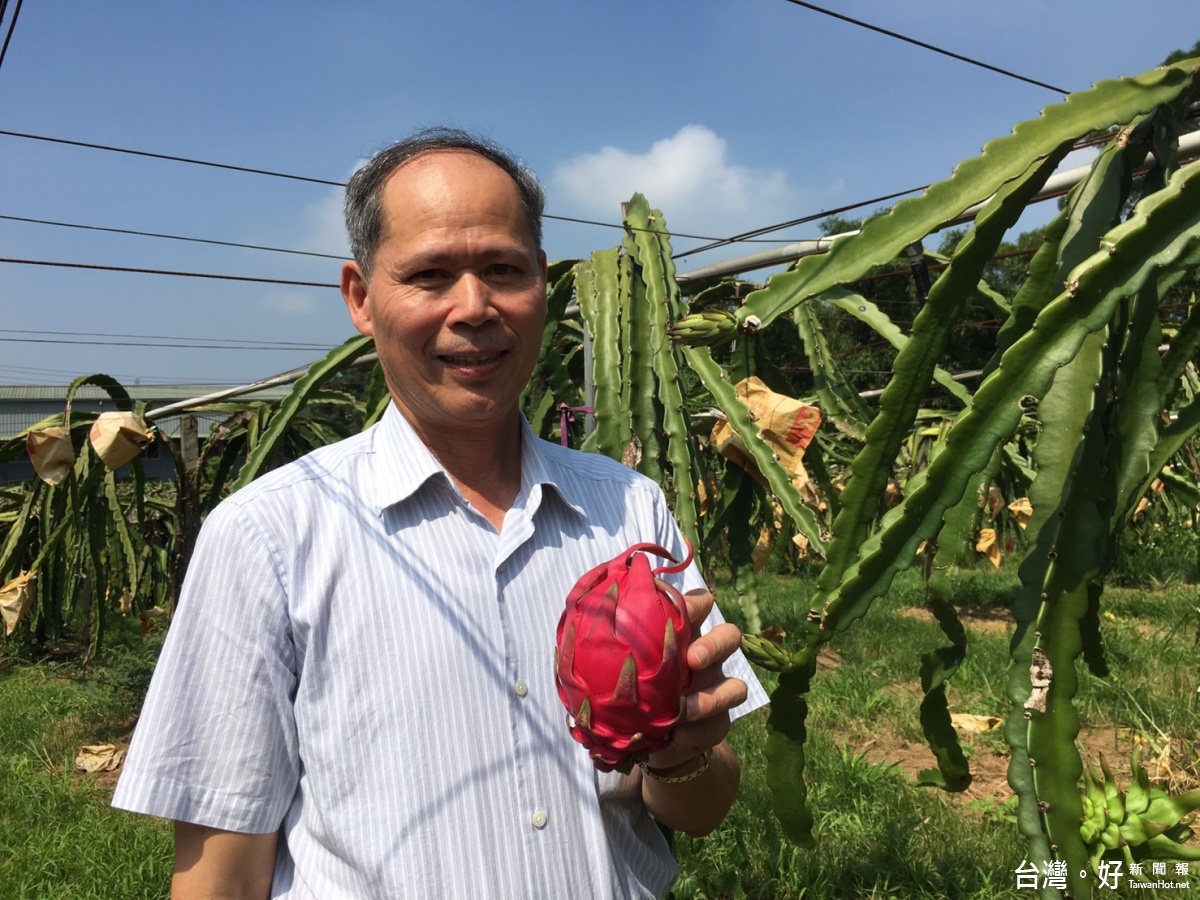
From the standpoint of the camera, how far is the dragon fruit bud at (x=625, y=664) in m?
0.91

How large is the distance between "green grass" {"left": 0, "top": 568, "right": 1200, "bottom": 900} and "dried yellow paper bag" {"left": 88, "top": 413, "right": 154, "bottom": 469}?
1.31 meters

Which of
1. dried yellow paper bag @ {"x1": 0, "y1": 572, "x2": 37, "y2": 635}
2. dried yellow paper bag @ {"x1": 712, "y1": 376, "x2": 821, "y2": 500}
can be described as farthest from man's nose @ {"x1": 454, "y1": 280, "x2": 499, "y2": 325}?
dried yellow paper bag @ {"x1": 0, "y1": 572, "x2": 37, "y2": 635}

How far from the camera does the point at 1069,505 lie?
1.28 metres

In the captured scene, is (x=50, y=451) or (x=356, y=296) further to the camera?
(x=50, y=451)

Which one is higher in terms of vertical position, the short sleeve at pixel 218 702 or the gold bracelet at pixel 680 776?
the short sleeve at pixel 218 702

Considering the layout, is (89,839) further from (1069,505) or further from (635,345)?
(1069,505)

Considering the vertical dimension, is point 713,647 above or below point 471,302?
below

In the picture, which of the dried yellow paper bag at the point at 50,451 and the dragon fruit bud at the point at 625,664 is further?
the dried yellow paper bag at the point at 50,451

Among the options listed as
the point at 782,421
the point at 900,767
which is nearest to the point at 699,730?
the point at 782,421

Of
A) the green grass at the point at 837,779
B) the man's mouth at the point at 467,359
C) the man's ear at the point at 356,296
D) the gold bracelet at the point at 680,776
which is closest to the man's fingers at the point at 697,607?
the gold bracelet at the point at 680,776

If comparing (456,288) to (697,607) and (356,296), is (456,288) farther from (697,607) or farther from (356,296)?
(697,607)

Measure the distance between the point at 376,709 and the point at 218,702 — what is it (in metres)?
0.17

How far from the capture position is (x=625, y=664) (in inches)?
35.4

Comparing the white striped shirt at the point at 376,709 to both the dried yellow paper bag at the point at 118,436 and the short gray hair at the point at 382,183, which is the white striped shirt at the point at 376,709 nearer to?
the short gray hair at the point at 382,183
